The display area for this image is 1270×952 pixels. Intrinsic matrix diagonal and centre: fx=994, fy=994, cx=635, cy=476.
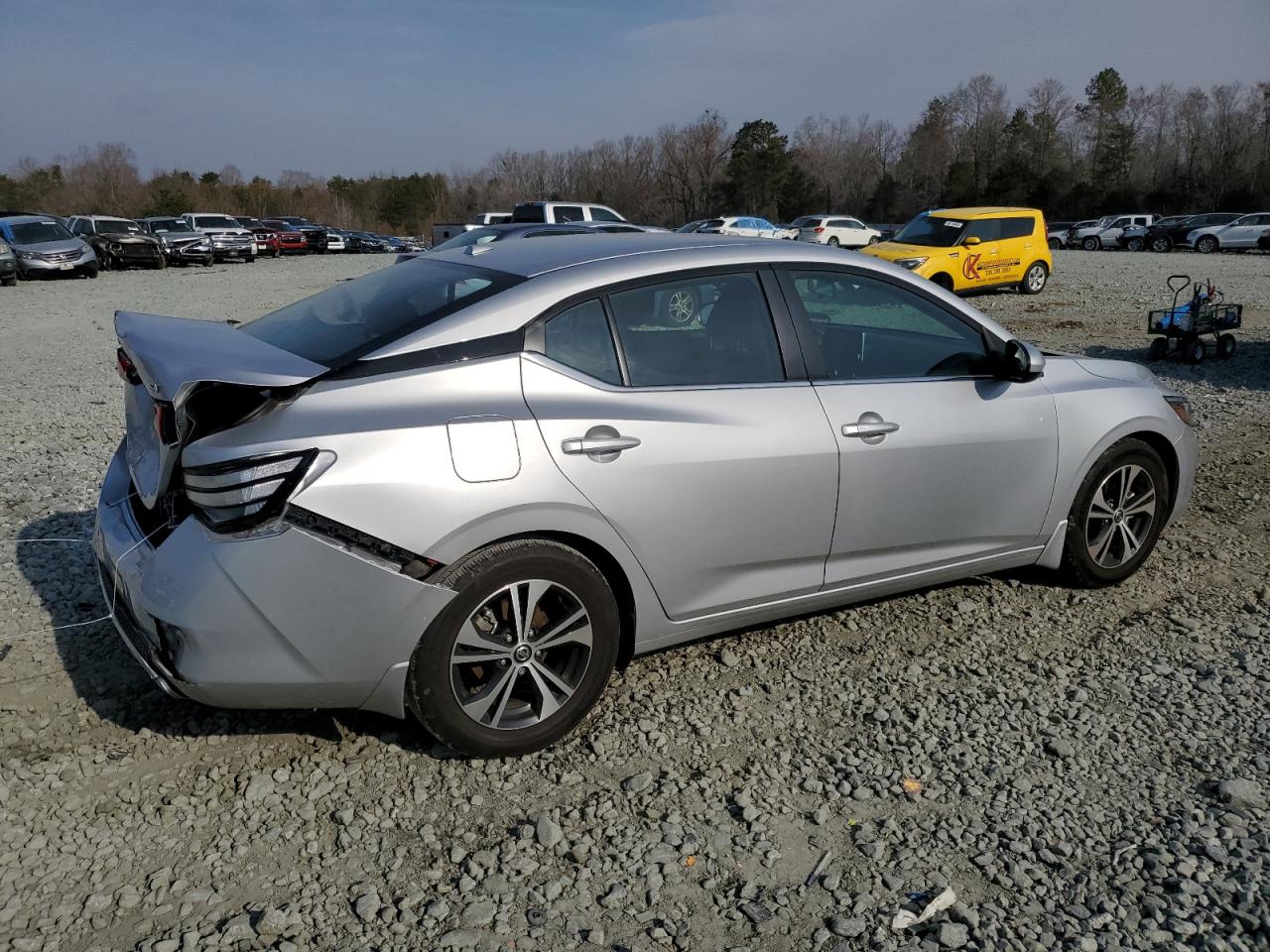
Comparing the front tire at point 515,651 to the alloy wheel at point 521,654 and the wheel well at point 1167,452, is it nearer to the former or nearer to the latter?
the alloy wheel at point 521,654

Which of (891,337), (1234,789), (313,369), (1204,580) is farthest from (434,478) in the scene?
(1204,580)

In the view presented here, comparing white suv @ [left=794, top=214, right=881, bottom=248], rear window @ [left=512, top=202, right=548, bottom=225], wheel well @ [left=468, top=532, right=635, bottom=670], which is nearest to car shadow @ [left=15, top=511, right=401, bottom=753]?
wheel well @ [left=468, top=532, right=635, bottom=670]

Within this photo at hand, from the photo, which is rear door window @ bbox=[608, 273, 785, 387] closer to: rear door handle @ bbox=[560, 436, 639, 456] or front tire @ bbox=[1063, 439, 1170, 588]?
rear door handle @ bbox=[560, 436, 639, 456]

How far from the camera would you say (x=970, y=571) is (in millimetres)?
4312

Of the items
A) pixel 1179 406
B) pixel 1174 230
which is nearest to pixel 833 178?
pixel 1174 230

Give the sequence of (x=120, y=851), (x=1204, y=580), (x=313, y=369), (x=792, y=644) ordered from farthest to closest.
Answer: (x=1204, y=580)
(x=792, y=644)
(x=313, y=369)
(x=120, y=851)

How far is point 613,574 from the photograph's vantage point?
3416mm

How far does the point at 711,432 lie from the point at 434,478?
102 centimetres

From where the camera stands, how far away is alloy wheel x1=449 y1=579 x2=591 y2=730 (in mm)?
3164

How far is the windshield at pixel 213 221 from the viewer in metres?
39.4

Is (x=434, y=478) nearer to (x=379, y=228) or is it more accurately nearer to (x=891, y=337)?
(x=891, y=337)

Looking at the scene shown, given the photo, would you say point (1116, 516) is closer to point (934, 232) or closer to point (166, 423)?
point (166, 423)

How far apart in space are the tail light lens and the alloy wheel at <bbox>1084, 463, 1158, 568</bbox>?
3484 millimetres

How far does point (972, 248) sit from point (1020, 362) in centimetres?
1559
